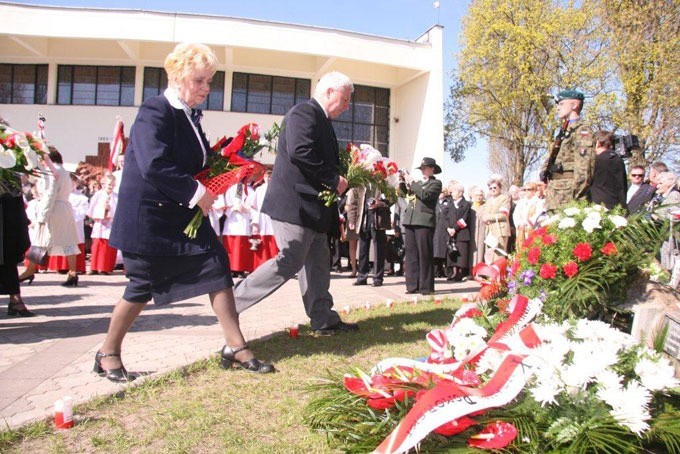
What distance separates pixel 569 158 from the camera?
5.58 metres

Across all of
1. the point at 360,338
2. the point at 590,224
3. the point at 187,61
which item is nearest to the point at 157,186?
the point at 187,61

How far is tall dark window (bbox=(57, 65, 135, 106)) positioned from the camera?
837 inches

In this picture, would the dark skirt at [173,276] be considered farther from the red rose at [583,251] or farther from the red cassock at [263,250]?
the red cassock at [263,250]

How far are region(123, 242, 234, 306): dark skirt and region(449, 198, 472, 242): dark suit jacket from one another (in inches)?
336

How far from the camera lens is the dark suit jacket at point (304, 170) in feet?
15.5

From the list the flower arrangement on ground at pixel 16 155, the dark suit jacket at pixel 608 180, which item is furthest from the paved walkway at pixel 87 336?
the dark suit jacket at pixel 608 180

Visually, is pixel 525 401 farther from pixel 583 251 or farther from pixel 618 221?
pixel 618 221

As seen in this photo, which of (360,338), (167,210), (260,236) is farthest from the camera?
(260,236)

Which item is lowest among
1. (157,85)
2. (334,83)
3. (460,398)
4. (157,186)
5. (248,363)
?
(248,363)

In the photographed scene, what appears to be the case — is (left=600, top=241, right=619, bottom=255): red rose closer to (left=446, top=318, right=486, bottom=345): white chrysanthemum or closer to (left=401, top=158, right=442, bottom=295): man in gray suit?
(left=446, top=318, right=486, bottom=345): white chrysanthemum

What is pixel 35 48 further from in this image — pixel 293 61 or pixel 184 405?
pixel 184 405

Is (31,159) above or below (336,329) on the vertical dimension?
above

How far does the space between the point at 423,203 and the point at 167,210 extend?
5451mm

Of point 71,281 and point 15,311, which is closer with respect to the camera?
point 15,311
